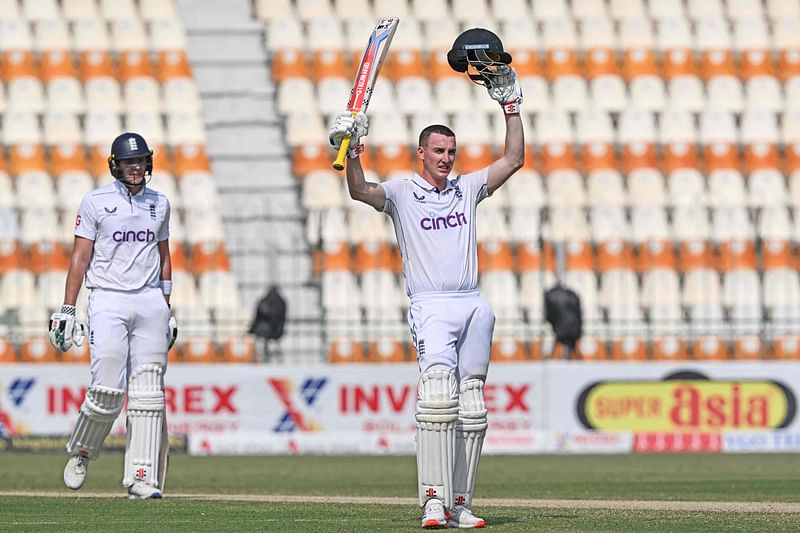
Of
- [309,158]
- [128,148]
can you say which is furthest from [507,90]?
[309,158]

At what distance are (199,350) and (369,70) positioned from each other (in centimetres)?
1127

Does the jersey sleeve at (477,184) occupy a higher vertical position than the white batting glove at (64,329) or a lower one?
higher

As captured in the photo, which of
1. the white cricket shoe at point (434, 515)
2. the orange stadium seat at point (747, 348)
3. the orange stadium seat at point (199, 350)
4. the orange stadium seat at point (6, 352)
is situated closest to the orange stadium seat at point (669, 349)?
the orange stadium seat at point (747, 348)

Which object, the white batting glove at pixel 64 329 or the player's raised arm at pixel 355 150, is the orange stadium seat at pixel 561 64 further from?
the player's raised arm at pixel 355 150

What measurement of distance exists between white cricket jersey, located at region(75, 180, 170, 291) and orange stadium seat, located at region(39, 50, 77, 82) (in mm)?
13790

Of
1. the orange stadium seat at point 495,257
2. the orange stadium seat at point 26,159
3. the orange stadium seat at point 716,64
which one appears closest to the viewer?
the orange stadium seat at point 495,257

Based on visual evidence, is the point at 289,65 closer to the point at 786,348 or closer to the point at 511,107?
the point at 786,348

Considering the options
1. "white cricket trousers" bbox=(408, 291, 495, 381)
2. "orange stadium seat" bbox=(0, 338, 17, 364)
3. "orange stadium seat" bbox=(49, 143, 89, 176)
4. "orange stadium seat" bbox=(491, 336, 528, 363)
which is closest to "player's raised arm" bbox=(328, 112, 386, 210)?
"white cricket trousers" bbox=(408, 291, 495, 381)

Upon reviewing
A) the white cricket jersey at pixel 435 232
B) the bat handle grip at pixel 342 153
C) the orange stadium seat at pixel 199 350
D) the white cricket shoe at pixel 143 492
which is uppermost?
the bat handle grip at pixel 342 153

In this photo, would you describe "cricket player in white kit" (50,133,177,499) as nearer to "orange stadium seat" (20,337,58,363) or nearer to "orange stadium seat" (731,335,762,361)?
"orange stadium seat" (20,337,58,363)

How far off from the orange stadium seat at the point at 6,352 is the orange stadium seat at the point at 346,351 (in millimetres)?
4051

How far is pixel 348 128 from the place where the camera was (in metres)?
8.20

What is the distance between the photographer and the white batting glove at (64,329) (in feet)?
33.1

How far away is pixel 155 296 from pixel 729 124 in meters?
15.0
